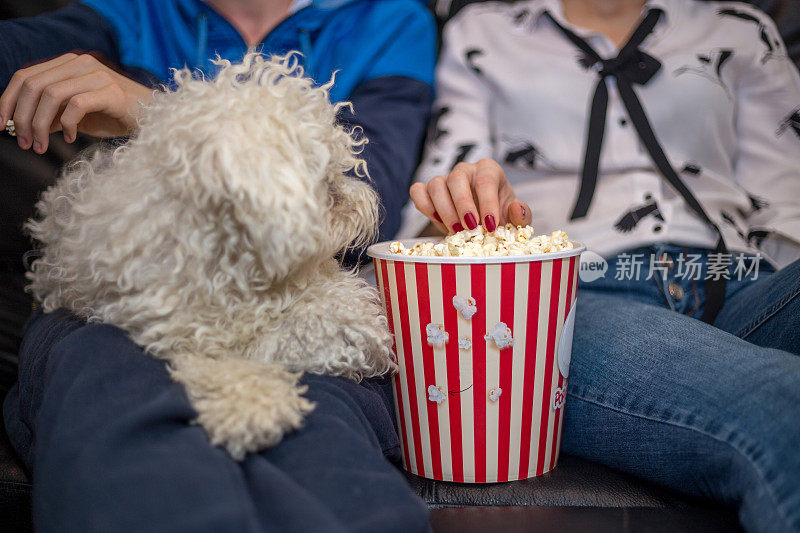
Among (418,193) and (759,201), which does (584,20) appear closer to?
(759,201)

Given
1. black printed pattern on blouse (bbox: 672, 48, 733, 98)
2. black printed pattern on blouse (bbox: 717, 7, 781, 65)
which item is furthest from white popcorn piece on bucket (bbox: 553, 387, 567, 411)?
black printed pattern on blouse (bbox: 717, 7, 781, 65)

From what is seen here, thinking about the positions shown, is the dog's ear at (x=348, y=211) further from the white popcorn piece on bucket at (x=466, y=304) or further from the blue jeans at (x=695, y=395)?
the blue jeans at (x=695, y=395)

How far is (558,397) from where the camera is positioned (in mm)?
732

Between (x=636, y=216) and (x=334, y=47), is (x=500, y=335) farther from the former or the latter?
(x=334, y=47)

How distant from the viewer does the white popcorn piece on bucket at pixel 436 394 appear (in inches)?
27.1

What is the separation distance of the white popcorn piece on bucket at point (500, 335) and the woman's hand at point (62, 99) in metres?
0.58

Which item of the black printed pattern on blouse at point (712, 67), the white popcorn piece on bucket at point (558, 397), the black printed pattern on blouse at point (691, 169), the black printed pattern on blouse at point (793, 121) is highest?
the black printed pattern on blouse at point (712, 67)

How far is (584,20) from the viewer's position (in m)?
1.17

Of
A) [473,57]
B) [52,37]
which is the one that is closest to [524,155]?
[473,57]

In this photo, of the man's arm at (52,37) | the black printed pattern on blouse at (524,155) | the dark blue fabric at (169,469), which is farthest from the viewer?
the black printed pattern on blouse at (524,155)

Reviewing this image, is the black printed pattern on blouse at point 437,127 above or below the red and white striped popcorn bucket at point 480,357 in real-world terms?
above

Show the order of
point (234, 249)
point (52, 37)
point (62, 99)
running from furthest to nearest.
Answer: point (52, 37) → point (62, 99) → point (234, 249)

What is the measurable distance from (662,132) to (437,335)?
71 centimetres

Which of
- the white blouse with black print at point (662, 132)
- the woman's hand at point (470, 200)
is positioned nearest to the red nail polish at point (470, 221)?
the woman's hand at point (470, 200)
